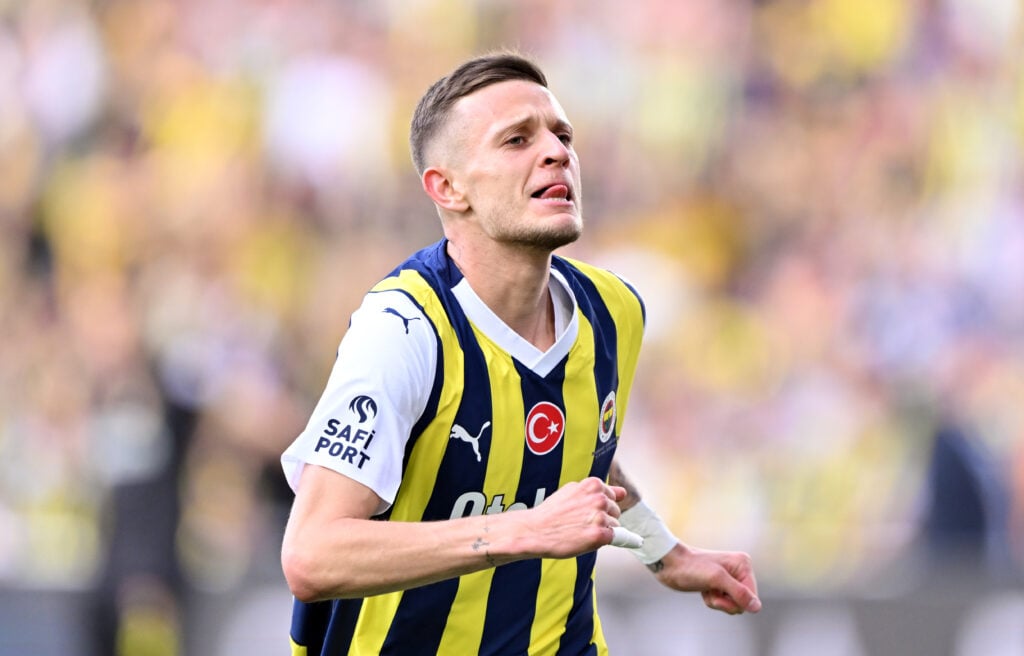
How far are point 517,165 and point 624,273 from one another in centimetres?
564

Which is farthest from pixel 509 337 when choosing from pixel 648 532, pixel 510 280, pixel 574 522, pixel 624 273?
pixel 624 273

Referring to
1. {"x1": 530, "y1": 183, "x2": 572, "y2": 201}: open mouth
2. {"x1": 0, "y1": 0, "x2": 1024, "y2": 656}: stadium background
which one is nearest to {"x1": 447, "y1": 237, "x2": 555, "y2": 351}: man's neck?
{"x1": 530, "y1": 183, "x2": 572, "y2": 201}: open mouth

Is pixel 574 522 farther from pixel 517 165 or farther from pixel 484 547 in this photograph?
pixel 517 165

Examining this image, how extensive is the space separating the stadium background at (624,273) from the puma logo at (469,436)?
4.23 meters

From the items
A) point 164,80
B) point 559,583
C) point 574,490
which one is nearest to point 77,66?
point 164,80

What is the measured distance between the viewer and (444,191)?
416 cm

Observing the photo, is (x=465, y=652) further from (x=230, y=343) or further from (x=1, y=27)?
(x=1, y=27)

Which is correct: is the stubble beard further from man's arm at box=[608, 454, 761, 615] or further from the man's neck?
man's arm at box=[608, 454, 761, 615]

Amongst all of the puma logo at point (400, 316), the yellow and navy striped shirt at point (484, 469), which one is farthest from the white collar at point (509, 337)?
the puma logo at point (400, 316)

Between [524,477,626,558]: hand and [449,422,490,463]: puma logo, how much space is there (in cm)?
61

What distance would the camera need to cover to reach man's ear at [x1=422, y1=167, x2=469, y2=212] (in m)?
4.12

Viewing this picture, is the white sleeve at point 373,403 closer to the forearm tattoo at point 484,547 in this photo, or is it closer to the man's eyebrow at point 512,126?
the forearm tattoo at point 484,547

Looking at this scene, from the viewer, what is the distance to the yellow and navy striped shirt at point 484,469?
3.81m

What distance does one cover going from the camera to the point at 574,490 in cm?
323
